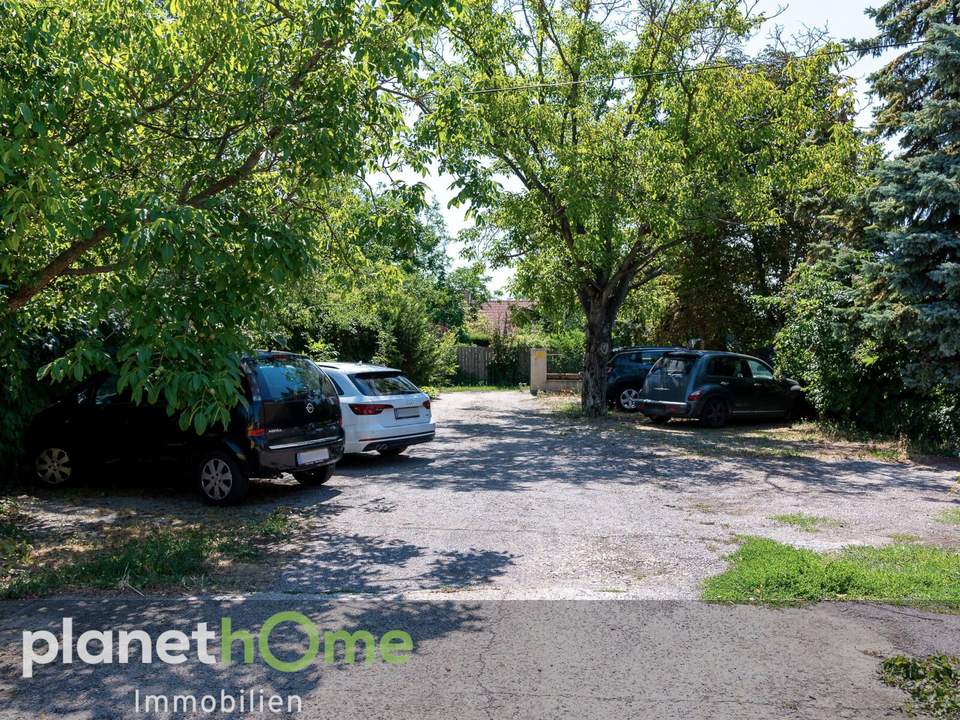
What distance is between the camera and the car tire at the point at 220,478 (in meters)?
8.75

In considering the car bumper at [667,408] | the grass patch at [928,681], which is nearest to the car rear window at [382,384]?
the car bumper at [667,408]

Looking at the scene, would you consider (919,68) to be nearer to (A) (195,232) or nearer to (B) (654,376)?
(B) (654,376)

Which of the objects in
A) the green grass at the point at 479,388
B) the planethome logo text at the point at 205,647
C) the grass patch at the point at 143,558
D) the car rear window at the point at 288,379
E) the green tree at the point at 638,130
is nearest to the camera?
the planethome logo text at the point at 205,647

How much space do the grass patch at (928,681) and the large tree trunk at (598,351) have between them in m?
15.3

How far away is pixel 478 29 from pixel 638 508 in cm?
891

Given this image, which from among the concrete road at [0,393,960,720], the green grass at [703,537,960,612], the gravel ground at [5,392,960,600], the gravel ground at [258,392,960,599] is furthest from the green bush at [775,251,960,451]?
the green grass at [703,537,960,612]

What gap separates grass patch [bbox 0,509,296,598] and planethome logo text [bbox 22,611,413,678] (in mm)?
906

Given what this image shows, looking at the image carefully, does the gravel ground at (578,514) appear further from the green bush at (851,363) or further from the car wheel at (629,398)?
the car wheel at (629,398)

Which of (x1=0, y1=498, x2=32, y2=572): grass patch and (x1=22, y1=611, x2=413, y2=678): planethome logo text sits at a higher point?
(x1=0, y1=498, x2=32, y2=572): grass patch

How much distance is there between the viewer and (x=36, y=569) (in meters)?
6.53

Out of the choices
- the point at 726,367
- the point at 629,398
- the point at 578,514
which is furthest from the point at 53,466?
the point at 629,398

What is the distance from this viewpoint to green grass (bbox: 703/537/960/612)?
5.72 meters

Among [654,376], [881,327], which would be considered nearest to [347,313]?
[654,376]

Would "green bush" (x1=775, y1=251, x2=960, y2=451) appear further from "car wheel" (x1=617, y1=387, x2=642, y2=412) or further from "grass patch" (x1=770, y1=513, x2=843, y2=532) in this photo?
"grass patch" (x1=770, y1=513, x2=843, y2=532)
